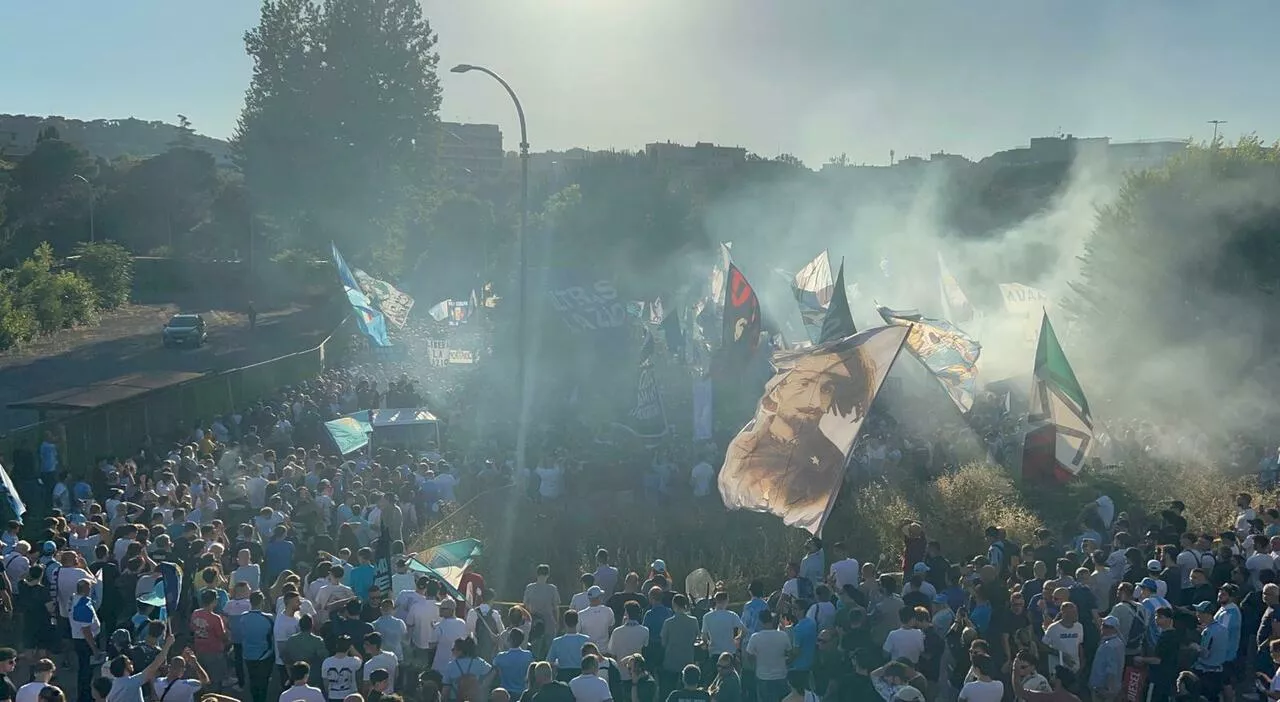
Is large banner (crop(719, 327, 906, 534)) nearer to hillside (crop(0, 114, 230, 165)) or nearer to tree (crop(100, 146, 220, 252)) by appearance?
tree (crop(100, 146, 220, 252))

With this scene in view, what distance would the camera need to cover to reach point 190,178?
75.9m

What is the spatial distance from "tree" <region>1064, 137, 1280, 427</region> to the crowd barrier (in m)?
21.5

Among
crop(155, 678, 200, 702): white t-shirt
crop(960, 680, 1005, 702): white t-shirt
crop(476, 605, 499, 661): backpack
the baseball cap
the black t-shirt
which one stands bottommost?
crop(476, 605, 499, 661): backpack

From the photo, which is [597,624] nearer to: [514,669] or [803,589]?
[514,669]

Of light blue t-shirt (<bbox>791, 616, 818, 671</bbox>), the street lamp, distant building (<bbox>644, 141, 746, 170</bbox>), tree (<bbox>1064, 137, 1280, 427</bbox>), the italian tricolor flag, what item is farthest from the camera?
distant building (<bbox>644, 141, 746, 170</bbox>)

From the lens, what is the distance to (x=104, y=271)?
46.2 metres

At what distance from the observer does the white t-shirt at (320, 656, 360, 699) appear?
8.16 metres

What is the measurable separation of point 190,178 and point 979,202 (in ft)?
188

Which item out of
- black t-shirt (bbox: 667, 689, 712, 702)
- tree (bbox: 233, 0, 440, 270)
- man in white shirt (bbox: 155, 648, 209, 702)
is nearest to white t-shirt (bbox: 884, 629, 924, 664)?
Answer: black t-shirt (bbox: 667, 689, 712, 702)

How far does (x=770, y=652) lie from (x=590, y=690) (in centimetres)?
182

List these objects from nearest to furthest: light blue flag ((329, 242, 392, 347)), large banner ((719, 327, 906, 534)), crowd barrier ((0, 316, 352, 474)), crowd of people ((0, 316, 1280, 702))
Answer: crowd of people ((0, 316, 1280, 702)) < large banner ((719, 327, 906, 534)) < crowd barrier ((0, 316, 352, 474)) < light blue flag ((329, 242, 392, 347))

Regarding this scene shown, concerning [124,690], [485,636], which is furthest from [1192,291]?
[124,690]

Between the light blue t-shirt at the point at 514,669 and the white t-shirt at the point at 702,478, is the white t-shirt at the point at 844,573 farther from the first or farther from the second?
the white t-shirt at the point at 702,478

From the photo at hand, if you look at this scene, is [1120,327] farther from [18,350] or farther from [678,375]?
[18,350]
